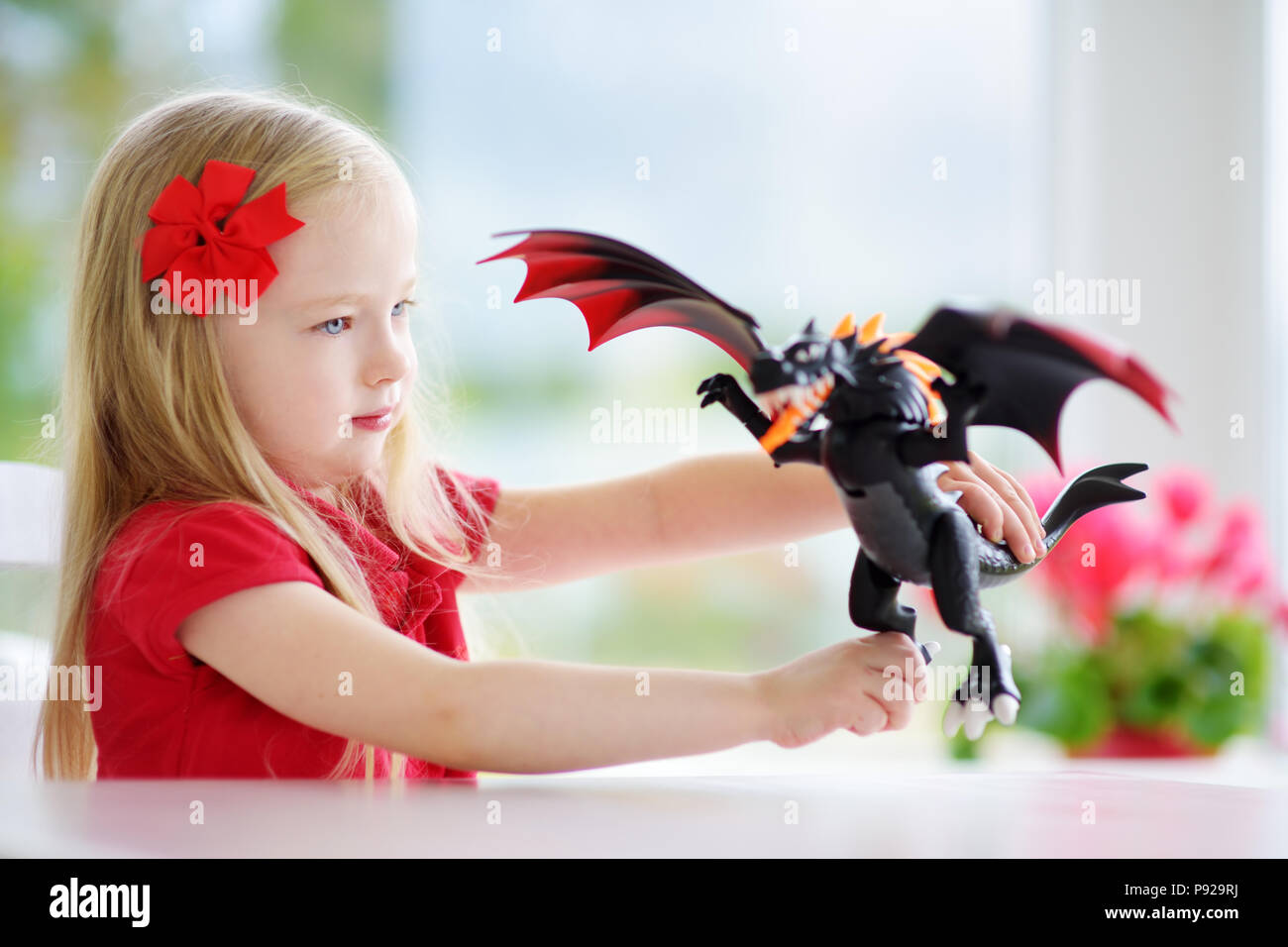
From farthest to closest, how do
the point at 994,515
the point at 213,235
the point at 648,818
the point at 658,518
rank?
the point at 658,518 → the point at 213,235 → the point at 994,515 → the point at 648,818

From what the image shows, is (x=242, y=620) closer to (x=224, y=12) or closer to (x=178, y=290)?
(x=178, y=290)

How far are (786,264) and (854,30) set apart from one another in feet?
1.30

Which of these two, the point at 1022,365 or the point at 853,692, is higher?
the point at 1022,365

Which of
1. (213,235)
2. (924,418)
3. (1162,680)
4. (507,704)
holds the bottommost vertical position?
(1162,680)

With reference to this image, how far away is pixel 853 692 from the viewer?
52 centimetres

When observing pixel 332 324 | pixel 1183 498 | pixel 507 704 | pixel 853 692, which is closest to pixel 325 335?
pixel 332 324

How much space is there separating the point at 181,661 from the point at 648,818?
34 cm

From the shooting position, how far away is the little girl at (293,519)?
54 cm

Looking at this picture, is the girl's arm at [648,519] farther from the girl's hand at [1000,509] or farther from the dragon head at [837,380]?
the dragon head at [837,380]

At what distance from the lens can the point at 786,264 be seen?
5.98ft

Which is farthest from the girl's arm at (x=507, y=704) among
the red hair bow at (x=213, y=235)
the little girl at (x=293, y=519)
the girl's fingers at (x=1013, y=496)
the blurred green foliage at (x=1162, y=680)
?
the blurred green foliage at (x=1162, y=680)

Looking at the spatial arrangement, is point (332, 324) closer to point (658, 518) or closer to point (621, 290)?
point (621, 290)

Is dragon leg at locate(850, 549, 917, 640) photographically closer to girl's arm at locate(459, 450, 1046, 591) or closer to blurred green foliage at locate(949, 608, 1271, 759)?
girl's arm at locate(459, 450, 1046, 591)
